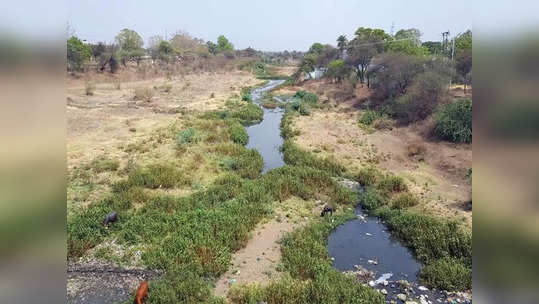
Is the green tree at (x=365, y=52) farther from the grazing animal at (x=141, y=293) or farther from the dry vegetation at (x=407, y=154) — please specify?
the grazing animal at (x=141, y=293)

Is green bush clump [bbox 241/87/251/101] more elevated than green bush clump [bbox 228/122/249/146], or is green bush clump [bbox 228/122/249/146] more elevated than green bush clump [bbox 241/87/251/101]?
green bush clump [bbox 241/87/251/101]

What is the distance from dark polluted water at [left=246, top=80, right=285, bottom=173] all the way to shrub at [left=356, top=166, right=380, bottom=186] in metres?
3.92

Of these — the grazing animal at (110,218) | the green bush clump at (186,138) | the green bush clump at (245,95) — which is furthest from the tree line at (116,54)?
the grazing animal at (110,218)

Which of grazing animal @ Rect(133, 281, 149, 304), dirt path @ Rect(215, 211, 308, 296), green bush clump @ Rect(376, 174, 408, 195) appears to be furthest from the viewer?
green bush clump @ Rect(376, 174, 408, 195)

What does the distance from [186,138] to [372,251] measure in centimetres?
1155

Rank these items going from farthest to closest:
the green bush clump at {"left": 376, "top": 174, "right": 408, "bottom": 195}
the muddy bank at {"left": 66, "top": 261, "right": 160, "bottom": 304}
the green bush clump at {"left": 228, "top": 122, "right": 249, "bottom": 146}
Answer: the green bush clump at {"left": 228, "top": 122, "right": 249, "bottom": 146} < the green bush clump at {"left": 376, "top": 174, "right": 408, "bottom": 195} < the muddy bank at {"left": 66, "top": 261, "right": 160, "bottom": 304}

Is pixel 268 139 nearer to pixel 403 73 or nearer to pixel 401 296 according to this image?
pixel 403 73

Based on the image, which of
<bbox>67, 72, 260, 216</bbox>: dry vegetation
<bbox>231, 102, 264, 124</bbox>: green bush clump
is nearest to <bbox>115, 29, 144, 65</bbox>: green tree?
<bbox>67, 72, 260, 216</bbox>: dry vegetation

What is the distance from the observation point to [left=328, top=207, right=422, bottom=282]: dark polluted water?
867 centimetres

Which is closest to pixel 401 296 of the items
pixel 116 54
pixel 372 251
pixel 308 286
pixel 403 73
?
pixel 308 286

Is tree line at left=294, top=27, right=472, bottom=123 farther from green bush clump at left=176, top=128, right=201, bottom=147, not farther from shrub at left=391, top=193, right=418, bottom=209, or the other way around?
green bush clump at left=176, top=128, right=201, bottom=147

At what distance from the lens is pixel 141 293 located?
22.4 feet
